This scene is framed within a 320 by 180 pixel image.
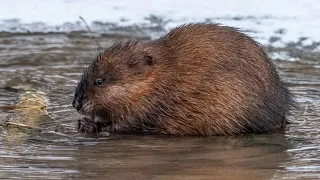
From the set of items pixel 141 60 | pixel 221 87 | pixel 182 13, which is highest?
pixel 182 13

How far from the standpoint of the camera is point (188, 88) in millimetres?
6723

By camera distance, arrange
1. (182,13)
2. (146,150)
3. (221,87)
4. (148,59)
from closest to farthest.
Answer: (146,150) → (221,87) → (148,59) → (182,13)

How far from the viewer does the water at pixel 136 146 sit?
18.0ft

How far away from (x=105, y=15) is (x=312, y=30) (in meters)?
2.51

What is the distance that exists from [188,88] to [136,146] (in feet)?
2.10

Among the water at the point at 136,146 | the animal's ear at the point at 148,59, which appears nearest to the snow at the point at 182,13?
the water at the point at 136,146

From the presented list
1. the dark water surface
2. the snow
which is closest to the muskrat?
the dark water surface

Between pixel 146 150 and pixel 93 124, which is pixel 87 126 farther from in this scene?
pixel 146 150

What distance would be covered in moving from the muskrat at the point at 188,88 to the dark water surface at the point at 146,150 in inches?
5.2

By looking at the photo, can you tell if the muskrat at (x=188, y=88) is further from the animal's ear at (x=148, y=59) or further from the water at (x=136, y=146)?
the water at (x=136, y=146)

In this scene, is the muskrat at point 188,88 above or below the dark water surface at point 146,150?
above

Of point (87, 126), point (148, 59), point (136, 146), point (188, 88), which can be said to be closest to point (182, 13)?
point (148, 59)

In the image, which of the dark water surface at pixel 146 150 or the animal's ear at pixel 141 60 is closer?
the dark water surface at pixel 146 150

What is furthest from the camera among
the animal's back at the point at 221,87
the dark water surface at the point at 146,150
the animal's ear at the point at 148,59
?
the animal's ear at the point at 148,59
